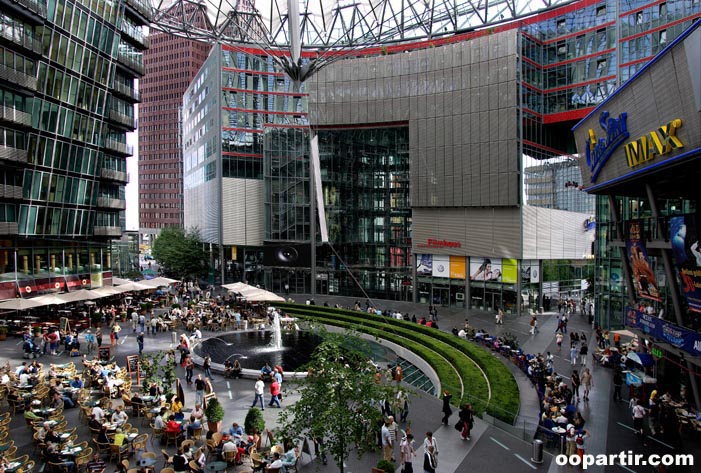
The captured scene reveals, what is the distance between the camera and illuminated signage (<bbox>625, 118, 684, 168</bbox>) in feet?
52.9

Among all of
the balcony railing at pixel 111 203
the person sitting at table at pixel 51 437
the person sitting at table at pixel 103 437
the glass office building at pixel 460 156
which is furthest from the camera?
the balcony railing at pixel 111 203

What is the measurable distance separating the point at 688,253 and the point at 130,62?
51.7m

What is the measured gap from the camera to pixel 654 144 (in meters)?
17.4

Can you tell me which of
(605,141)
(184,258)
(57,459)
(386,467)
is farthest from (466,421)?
(184,258)

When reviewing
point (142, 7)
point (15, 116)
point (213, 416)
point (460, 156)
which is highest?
point (142, 7)

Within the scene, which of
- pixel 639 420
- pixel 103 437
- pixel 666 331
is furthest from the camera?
pixel 666 331

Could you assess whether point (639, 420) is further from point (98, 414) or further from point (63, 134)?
point (63, 134)

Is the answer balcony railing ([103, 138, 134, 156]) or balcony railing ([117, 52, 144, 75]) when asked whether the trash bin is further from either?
balcony railing ([117, 52, 144, 75])

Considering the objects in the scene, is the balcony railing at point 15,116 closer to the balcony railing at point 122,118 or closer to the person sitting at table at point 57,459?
the balcony railing at point 122,118

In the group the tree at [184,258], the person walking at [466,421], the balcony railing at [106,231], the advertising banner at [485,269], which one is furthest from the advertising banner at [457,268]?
the balcony railing at [106,231]

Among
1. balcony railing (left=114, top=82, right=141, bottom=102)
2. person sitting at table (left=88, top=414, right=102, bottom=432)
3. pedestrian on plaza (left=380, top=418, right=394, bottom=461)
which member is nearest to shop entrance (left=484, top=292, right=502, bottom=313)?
pedestrian on plaza (left=380, top=418, right=394, bottom=461)

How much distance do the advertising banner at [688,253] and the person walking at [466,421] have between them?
906 cm

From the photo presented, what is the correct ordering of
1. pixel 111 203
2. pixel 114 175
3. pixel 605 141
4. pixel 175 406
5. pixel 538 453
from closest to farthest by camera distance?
pixel 538 453 → pixel 175 406 → pixel 605 141 → pixel 111 203 → pixel 114 175

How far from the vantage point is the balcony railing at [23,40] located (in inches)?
1372
